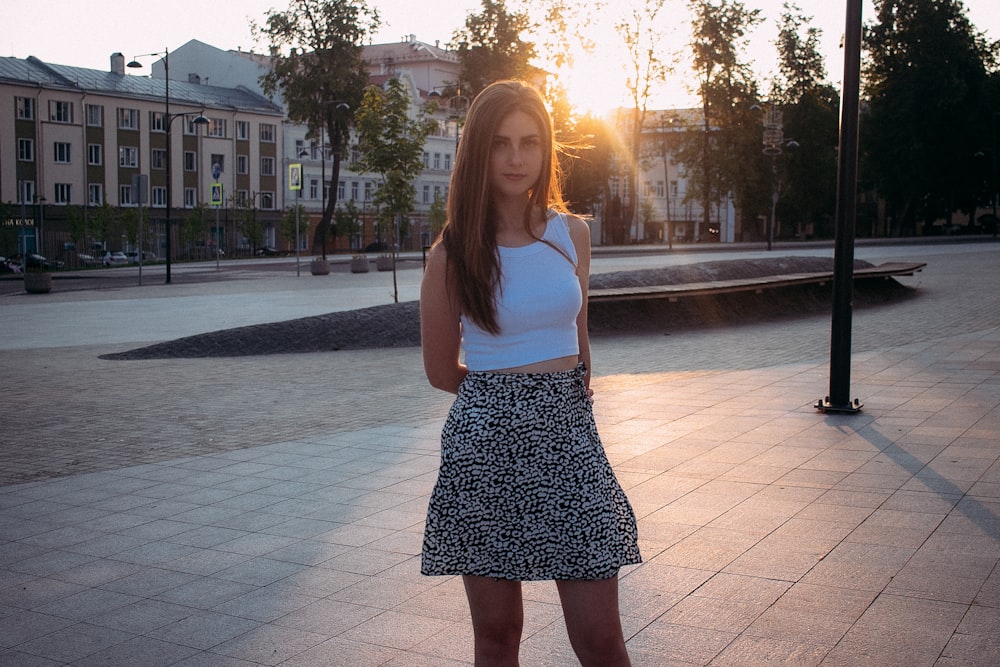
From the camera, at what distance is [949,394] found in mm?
9828

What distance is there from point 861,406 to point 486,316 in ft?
23.5

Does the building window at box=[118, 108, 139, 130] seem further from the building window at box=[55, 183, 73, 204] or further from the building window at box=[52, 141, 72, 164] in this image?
the building window at box=[55, 183, 73, 204]

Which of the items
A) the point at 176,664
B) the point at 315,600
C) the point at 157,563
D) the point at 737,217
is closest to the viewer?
the point at 176,664

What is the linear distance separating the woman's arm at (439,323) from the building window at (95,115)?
7481cm

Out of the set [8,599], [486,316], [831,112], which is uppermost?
[831,112]

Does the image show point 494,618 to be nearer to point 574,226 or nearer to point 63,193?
point 574,226

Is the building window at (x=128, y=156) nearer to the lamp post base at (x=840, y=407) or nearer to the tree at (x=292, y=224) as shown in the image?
the tree at (x=292, y=224)

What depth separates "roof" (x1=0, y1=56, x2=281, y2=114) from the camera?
68812 mm

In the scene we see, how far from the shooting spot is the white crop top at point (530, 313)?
265 centimetres

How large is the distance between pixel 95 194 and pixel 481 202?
7514 centimetres

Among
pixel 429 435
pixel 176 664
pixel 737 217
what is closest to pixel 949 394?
pixel 429 435

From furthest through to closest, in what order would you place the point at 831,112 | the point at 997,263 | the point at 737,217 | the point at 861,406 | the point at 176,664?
the point at 737,217, the point at 831,112, the point at 997,263, the point at 861,406, the point at 176,664

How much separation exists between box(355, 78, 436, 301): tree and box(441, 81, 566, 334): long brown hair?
2115 cm

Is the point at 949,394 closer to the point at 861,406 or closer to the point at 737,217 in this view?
the point at 861,406
